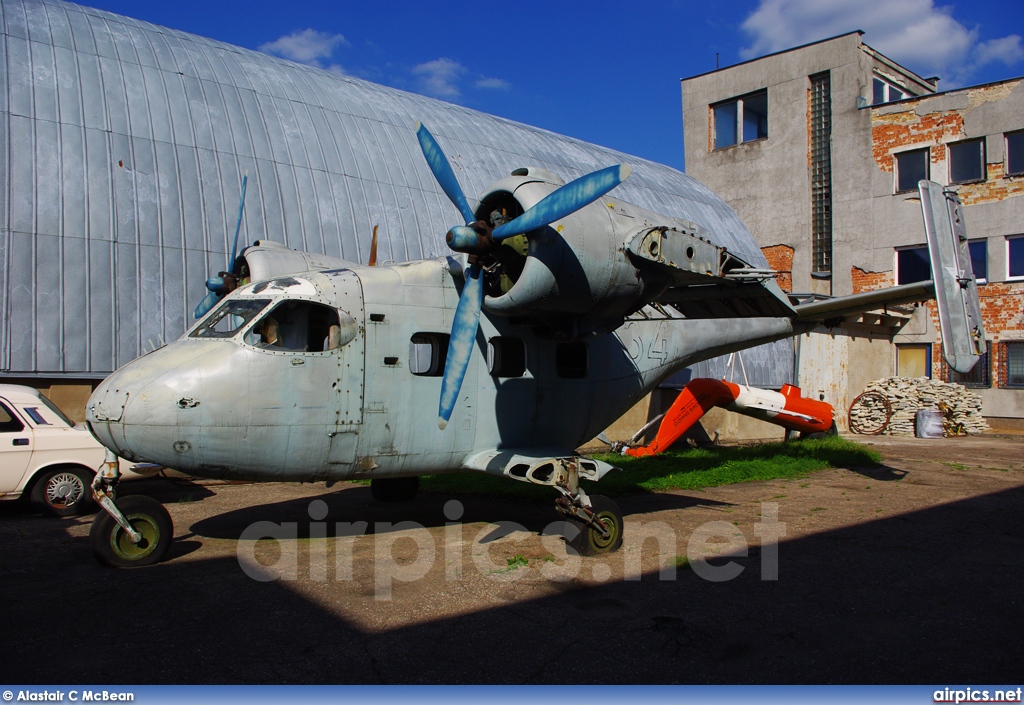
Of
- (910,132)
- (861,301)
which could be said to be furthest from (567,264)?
(910,132)

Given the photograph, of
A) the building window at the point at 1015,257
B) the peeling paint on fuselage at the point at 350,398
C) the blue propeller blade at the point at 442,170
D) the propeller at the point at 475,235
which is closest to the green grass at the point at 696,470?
the peeling paint on fuselage at the point at 350,398

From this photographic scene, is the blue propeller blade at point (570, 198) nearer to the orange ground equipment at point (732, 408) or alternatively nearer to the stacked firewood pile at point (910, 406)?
the orange ground equipment at point (732, 408)

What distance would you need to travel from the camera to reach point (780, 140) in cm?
3412

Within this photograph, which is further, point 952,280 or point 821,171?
point 821,171

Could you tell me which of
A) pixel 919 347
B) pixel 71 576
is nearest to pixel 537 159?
→ pixel 71 576

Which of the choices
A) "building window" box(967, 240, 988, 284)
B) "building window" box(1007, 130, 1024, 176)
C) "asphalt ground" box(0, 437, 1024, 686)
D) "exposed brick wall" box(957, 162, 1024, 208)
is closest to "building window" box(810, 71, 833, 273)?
"exposed brick wall" box(957, 162, 1024, 208)

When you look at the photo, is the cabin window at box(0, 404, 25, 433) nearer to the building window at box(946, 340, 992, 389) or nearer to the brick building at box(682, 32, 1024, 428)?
the brick building at box(682, 32, 1024, 428)

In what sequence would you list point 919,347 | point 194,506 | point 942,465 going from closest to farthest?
point 194,506 → point 942,465 → point 919,347

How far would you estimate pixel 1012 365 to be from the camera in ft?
94.5

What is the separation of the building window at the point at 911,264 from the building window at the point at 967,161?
309cm

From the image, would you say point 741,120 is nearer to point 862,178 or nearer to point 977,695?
point 862,178

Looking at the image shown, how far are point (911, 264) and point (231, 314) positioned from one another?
30.3 m

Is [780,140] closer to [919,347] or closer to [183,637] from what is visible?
[919,347]

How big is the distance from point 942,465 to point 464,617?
624 inches
